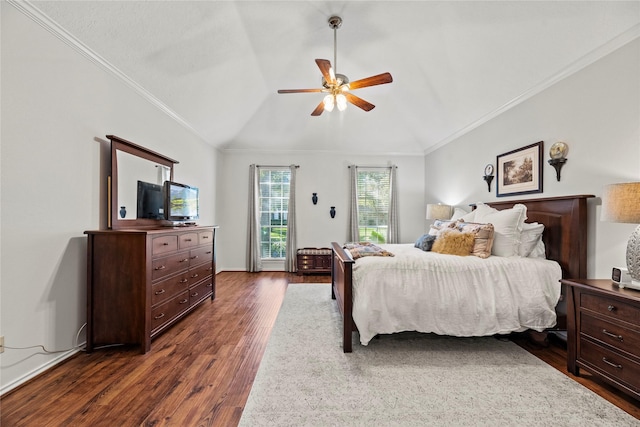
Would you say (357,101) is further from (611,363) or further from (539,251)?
(611,363)

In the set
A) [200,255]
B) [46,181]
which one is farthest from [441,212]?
[46,181]

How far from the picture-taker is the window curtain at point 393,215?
584 cm

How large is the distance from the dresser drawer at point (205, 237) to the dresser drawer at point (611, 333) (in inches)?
151

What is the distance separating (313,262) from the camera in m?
5.44

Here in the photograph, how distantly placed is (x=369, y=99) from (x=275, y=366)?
4266 mm

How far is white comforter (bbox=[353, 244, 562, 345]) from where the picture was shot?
234 centimetres

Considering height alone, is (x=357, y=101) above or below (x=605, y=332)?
above

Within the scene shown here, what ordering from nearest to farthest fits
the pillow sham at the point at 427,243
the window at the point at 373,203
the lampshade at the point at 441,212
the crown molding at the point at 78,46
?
the crown molding at the point at 78,46 < the pillow sham at the point at 427,243 < the lampshade at the point at 441,212 < the window at the point at 373,203

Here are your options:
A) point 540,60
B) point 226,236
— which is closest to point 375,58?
point 540,60

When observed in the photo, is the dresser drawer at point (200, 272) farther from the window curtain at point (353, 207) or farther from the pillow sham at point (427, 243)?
the window curtain at point (353, 207)

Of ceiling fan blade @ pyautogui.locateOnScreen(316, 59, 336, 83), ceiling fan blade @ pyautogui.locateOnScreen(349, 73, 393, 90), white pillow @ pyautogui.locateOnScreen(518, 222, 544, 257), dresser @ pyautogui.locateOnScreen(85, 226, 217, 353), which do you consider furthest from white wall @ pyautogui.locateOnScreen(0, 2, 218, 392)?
white pillow @ pyautogui.locateOnScreen(518, 222, 544, 257)

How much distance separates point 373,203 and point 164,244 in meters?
4.35

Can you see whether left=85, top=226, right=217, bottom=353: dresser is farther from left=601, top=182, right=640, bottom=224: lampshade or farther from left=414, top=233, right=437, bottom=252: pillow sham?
left=601, top=182, right=640, bottom=224: lampshade

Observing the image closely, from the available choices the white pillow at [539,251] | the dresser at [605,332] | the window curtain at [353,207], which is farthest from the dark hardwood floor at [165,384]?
the window curtain at [353,207]
